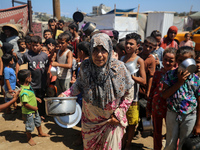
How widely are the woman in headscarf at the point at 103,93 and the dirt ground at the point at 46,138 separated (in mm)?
1238

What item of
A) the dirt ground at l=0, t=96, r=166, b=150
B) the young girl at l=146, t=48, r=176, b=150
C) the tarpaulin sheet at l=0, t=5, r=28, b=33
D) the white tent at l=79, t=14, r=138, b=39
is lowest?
the dirt ground at l=0, t=96, r=166, b=150

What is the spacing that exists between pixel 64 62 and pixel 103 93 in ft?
6.28

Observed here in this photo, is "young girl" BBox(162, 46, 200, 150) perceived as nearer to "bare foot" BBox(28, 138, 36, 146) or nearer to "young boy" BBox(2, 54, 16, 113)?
"bare foot" BBox(28, 138, 36, 146)

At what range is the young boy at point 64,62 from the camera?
134 inches

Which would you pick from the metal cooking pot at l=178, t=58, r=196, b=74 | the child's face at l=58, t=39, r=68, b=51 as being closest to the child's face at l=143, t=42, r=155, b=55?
the metal cooking pot at l=178, t=58, r=196, b=74

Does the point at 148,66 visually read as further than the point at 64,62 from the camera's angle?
No

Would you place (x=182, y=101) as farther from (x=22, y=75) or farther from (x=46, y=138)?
(x=46, y=138)

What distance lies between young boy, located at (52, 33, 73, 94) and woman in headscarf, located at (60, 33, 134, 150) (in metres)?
1.52

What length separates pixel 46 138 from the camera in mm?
3320

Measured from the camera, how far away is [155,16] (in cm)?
1588

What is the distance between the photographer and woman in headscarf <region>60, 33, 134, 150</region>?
1.78m

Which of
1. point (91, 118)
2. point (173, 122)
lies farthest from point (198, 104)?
point (91, 118)

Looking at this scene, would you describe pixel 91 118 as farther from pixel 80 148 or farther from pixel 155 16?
pixel 155 16

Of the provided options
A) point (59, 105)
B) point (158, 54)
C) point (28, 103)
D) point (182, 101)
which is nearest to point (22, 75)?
point (28, 103)
